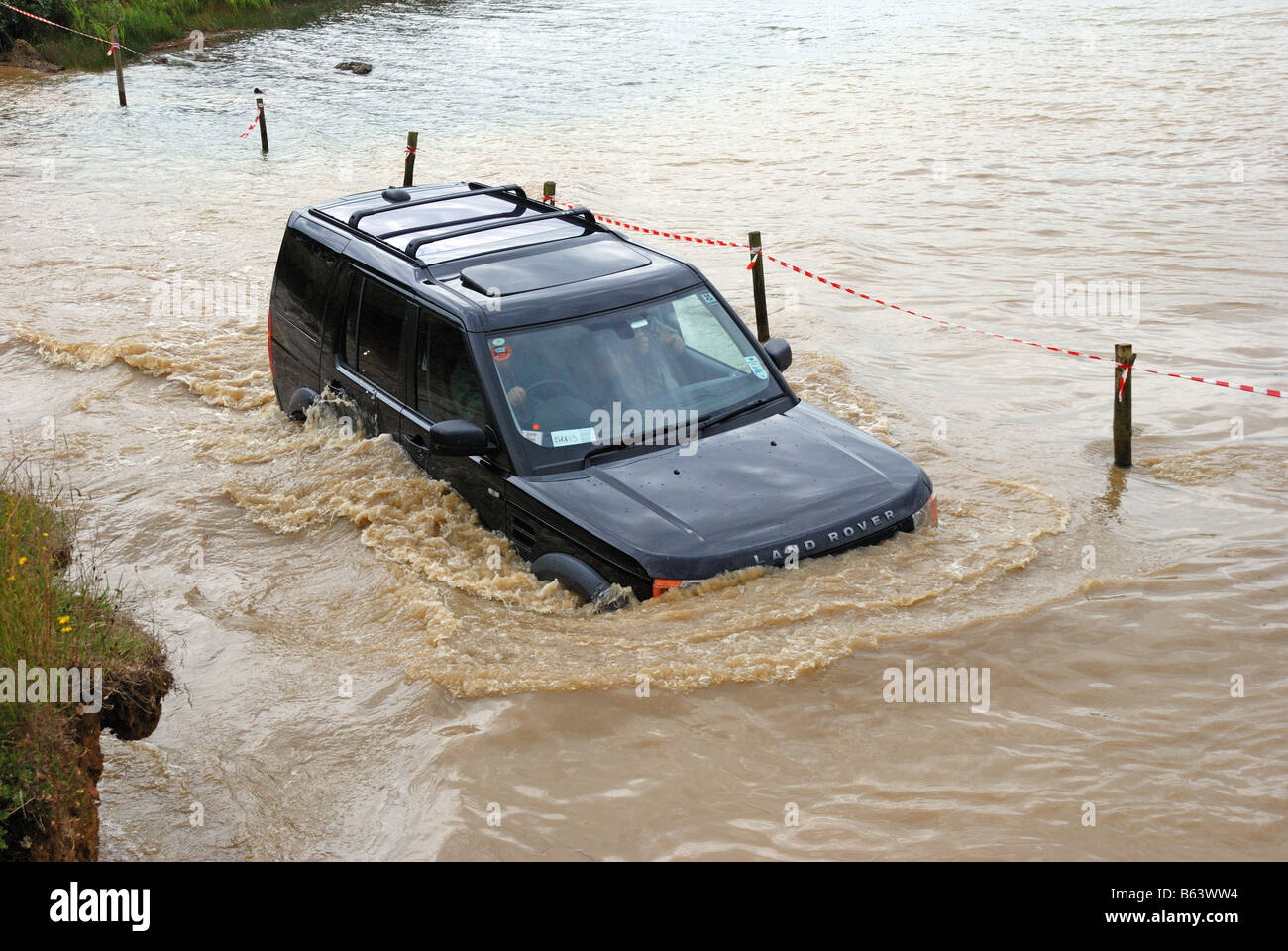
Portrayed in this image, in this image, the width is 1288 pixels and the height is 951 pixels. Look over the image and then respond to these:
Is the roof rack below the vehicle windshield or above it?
above

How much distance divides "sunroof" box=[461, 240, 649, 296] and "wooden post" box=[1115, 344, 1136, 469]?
354cm

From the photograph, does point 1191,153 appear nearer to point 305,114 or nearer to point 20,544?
point 305,114

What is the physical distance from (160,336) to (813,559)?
9014 mm

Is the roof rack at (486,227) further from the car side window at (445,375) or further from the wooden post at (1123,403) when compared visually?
the wooden post at (1123,403)

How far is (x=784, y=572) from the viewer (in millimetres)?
6043

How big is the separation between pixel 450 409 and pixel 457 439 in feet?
2.12

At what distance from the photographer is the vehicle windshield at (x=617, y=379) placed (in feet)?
21.8

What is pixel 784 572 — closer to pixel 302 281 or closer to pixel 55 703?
pixel 55 703

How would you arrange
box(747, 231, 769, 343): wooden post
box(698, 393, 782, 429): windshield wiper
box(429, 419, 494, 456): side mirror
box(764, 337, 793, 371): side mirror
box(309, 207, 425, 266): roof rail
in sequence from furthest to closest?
box(747, 231, 769, 343): wooden post, box(309, 207, 425, 266): roof rail, box(764, 337, 793, 371): side mirror, box(698, 393, 782, 429): windshield wiper, box(429, 419, 494, 456): side mirror

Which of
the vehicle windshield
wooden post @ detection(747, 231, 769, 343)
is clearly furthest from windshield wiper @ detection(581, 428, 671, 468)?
wooden post @ detection(747, 231, 769, 343)

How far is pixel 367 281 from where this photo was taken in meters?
7.80

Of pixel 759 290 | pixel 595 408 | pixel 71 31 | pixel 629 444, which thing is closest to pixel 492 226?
pixel 595 408

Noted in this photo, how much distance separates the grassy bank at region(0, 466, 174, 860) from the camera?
4391 mm

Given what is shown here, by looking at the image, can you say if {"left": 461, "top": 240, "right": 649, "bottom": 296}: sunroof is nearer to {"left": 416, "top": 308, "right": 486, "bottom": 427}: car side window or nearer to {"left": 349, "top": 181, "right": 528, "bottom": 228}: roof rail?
{"left": 416, "top": 308, "right": 486, "bottom": 427}: car side window
